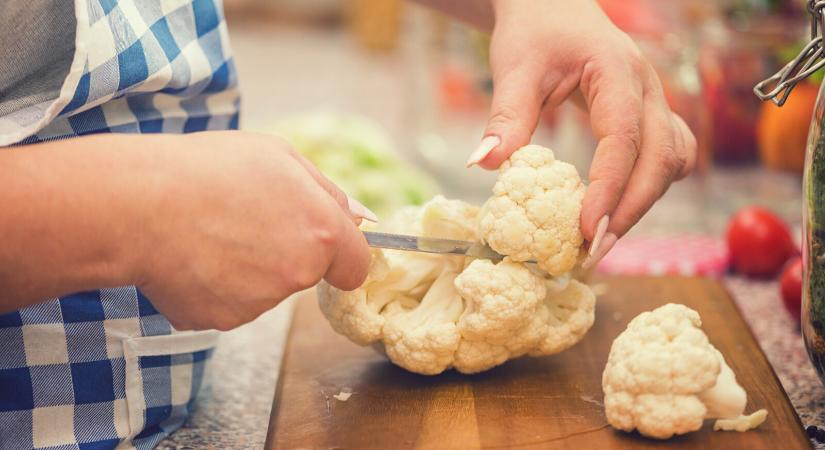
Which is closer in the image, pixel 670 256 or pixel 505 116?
pixel 505 116

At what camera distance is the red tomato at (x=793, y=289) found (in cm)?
130

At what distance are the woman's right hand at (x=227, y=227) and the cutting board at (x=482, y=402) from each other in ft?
0.57

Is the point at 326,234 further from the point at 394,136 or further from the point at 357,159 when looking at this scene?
the point at 394,136

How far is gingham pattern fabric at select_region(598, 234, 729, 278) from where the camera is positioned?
1.59 metres

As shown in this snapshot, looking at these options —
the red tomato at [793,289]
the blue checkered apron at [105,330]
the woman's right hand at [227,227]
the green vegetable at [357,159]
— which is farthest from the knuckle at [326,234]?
the green vegetable at [357,159]

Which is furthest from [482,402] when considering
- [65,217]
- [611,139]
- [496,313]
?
[65,217]

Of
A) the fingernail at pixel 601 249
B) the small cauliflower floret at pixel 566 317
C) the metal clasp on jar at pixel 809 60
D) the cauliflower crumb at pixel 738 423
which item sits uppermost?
the metal clasp on jar at pixel 809 60

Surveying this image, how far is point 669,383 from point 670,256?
870 mm

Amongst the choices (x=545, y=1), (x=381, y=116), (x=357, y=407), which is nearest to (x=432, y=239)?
(x=357, y=407)

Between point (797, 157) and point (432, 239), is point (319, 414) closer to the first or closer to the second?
point (432, 239)

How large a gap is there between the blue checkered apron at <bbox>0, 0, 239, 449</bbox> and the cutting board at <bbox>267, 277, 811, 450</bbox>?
13 centimetres

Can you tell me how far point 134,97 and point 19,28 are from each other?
146 mm

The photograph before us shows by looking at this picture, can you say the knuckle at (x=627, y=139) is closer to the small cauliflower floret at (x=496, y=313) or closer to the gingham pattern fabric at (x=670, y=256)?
the small cauliflower floret at (x=496, y=313)

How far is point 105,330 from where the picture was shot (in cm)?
89
